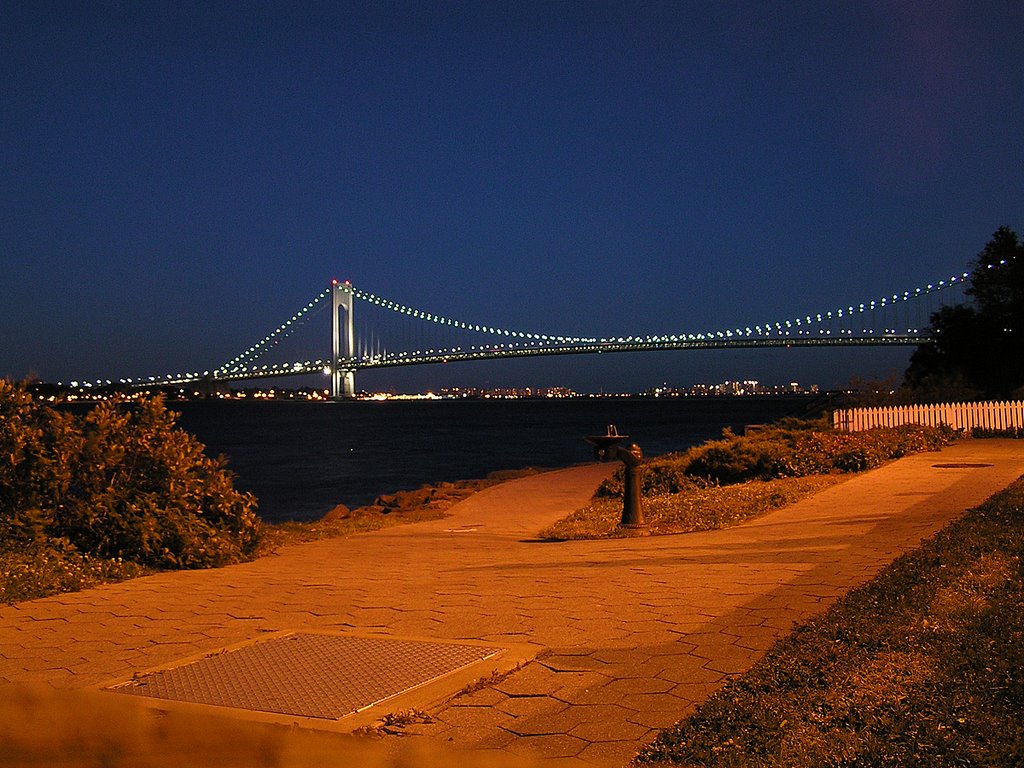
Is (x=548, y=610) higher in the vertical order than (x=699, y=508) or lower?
higher

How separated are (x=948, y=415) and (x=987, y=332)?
1508 centimetres

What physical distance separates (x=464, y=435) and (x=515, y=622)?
64.0 meters

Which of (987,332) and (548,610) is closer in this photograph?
(548,610)

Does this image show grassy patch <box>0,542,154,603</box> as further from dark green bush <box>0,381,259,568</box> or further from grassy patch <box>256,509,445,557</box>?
grassy patch <box>256,509,445,557</box>

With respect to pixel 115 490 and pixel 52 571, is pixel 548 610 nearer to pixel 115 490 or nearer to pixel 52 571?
pixel 52 571

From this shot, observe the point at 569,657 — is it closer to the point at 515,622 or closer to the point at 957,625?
the point at 515,622

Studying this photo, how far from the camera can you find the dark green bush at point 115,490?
27.3 feet

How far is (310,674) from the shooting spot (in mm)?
4371

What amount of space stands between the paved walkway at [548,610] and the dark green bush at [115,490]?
19.7 inches

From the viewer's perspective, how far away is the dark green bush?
831 cm

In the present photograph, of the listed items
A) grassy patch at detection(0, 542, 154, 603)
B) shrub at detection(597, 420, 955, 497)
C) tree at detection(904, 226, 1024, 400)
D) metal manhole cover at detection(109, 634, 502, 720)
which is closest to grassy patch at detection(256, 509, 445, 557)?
grassy patch at detection(0, 542, 154, 603)

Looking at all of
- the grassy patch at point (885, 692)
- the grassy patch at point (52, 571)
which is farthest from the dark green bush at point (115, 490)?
the grassy patch at point (885, 692)

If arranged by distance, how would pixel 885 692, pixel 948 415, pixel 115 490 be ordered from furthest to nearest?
pixel 948 415, pixel 115 490, pixel 885 692

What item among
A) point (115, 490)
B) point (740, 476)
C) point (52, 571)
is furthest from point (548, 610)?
point (740, 476)
